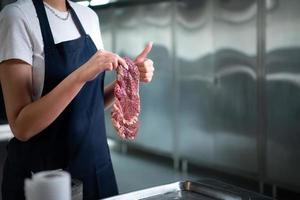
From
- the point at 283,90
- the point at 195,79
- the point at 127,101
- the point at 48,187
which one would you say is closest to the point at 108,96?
the point at 127,101

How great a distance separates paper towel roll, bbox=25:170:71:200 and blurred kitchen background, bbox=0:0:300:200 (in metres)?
1.58

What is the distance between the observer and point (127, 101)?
1143mm

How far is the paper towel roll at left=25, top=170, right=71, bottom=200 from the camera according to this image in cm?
68

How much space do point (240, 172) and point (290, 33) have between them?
1.19m

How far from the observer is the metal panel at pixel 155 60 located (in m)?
3.93

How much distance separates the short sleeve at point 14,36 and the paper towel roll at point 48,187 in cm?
40

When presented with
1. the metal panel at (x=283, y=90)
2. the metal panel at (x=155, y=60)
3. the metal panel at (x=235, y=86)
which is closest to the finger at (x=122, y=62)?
the metal panel at (x=283, y=90)

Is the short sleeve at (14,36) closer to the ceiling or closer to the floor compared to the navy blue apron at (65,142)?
closer to the ceiling

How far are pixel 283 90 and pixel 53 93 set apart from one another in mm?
2355

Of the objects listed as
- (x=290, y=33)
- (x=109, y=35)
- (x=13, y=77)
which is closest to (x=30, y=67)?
(x=13, y=77)

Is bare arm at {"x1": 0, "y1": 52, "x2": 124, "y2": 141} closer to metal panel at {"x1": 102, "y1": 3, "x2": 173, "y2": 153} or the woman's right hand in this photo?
the woman's right hand

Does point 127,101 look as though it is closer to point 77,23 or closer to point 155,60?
point 77,23

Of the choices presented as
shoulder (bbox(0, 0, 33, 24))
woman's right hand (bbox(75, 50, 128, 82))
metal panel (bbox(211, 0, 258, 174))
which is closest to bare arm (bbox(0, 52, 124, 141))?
woman's right hand (bbox(75, 50, 128, 82))

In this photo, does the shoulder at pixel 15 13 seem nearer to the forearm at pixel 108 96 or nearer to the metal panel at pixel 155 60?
the forearm at pixel 108 96
